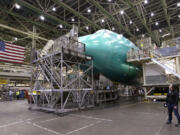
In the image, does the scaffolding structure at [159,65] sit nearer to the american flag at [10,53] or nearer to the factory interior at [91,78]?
the factory interior at [91,78]

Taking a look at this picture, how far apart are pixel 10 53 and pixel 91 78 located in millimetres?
12043

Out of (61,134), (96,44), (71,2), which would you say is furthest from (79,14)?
(61,134)

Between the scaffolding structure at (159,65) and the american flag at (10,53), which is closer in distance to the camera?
the scaffolding structure at (159,65)

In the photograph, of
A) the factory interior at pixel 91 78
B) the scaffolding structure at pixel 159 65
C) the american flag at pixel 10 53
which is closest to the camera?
the factory interior at pixel 91 78

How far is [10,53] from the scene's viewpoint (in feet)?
61.2

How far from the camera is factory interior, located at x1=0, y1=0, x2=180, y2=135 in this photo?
20.7ft

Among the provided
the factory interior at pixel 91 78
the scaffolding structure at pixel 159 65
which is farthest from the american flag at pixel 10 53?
the scaffolding structure at pixel 159 65

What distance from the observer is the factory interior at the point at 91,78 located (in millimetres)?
6312

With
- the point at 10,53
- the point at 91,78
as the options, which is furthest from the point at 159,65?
the point at 10,53

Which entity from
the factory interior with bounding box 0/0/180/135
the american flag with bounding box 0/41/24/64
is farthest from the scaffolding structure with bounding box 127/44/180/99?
the american flag with bounding box 0/41/24/64

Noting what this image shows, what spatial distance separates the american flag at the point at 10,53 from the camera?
17.6 meters

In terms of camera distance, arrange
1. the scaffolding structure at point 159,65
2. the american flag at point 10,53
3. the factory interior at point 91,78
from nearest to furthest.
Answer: the factory interior at point 91,78 → the scaffolding structure at point 159,65 → the american flag at point 10,53

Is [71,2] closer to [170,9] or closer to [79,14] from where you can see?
[79,14]

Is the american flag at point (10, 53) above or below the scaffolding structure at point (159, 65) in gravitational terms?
above
